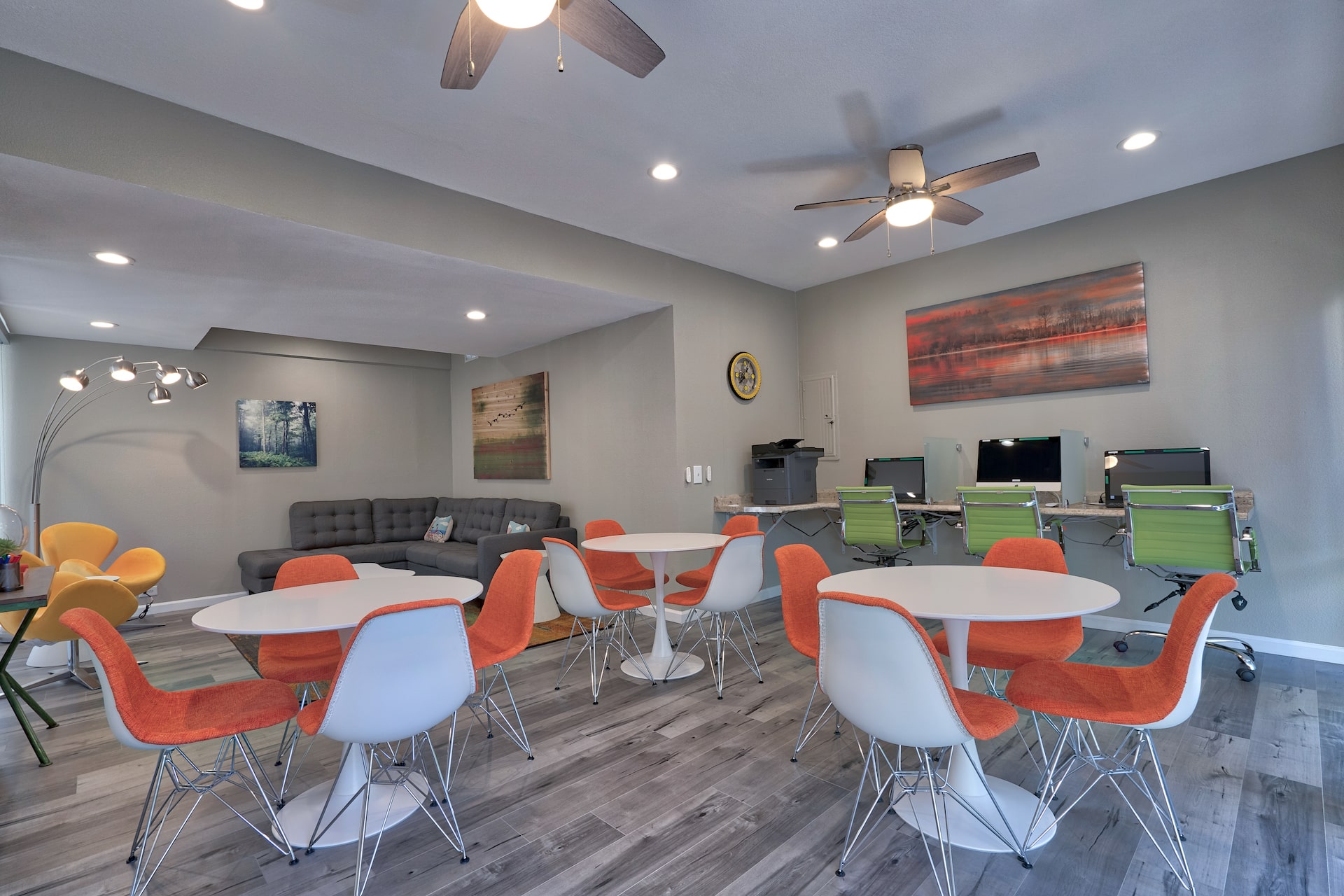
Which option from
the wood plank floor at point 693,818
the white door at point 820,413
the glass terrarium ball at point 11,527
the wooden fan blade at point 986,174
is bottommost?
the wood plank floor at point 693,818

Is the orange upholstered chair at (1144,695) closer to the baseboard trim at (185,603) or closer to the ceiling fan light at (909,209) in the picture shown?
the ceiling fan light at (909,209)

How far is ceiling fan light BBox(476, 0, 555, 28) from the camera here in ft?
4.82

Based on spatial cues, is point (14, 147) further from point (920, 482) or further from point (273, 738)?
point (920, 482)

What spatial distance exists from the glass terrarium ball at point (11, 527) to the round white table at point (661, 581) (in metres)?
2.76

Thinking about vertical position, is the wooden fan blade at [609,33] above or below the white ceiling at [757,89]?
below

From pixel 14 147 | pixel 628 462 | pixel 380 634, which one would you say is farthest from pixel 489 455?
pixel 380 634

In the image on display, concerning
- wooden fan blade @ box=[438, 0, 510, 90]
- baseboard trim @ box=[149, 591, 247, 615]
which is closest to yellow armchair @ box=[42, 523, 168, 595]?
baseboard trim @ box=[149, 591, 247, 615]

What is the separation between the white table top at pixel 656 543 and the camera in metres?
3.50

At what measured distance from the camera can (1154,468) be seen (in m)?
4.02

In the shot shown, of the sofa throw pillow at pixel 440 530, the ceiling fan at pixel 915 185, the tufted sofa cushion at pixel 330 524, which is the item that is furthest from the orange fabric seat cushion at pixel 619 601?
the tufted sofa cushion at pixel 330 524

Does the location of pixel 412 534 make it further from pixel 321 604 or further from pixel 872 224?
pixel 872 224

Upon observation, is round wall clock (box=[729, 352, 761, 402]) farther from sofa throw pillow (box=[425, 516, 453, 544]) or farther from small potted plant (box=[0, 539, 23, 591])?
small potted plant (box=[0, 539, 23, 591])

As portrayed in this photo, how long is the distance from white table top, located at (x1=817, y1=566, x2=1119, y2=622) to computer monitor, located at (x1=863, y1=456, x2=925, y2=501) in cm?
249

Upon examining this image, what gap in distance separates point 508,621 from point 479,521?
415cm
